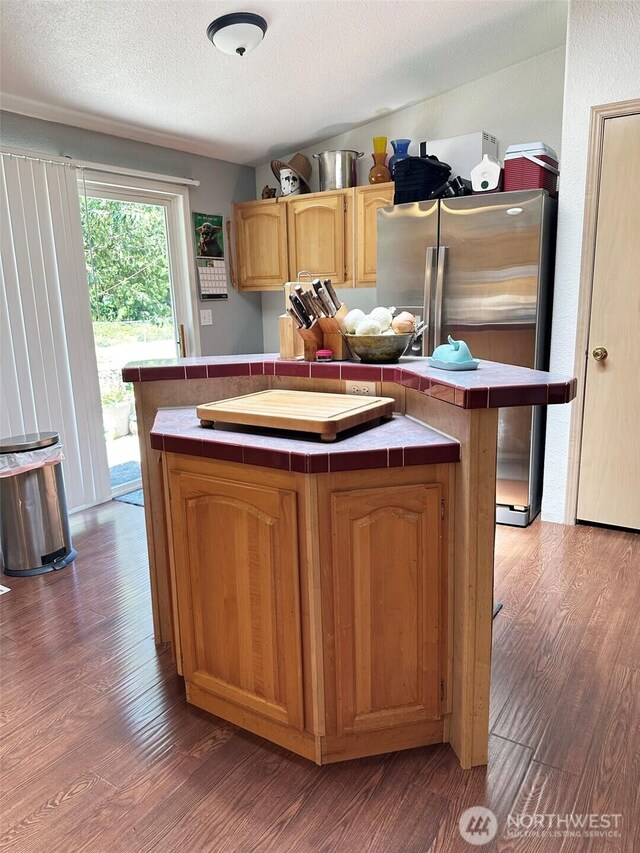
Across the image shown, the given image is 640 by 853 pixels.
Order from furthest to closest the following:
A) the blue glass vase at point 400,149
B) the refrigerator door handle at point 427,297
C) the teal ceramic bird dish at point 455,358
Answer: the blue glass vase at point 400,149 → the refrigerator door handle at point 427,297 → the teal ceramic bird dish at point 455,358

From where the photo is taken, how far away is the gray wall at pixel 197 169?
3361mm

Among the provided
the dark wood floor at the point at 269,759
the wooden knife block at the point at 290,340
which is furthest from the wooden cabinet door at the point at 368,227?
the dark wood floor at the point at 269,759

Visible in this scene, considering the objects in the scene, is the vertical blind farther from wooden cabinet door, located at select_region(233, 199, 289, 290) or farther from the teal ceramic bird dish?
the teal ceramic bird dish

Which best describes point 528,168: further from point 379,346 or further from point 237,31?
point 379,346

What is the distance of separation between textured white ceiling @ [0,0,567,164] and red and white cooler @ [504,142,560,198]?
645 millimetres

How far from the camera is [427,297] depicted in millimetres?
3521

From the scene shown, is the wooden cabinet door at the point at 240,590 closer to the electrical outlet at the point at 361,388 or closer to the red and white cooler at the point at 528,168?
the electrical outlet at the point at 361,388

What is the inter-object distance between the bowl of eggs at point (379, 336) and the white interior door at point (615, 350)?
162cm

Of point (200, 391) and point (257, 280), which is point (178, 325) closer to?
point (257, 280)

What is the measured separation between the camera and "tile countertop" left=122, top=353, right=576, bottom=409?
1445 mm

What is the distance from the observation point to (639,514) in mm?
3238

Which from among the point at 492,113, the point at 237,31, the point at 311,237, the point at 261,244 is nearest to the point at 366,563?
the point at 237,31

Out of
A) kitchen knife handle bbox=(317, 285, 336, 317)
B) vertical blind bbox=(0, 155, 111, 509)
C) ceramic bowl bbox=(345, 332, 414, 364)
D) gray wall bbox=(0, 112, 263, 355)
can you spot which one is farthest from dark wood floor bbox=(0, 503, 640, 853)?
gray wall bbox=(0, 112, 263, 355)

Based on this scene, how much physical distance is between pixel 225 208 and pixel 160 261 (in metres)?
0.76
